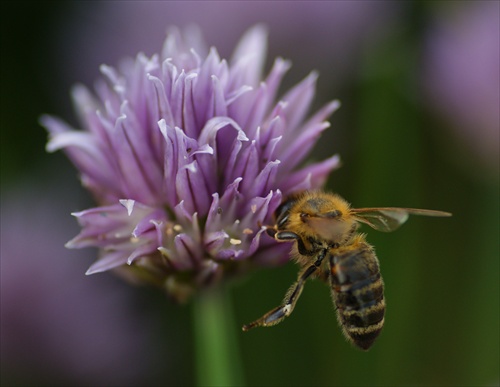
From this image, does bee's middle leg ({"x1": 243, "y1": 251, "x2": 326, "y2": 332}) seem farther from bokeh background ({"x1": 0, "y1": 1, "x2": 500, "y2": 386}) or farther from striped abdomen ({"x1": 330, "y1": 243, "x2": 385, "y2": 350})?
bokeh background ({"x1": 0, "y1": 1, "x2": 500, "y2": 386})

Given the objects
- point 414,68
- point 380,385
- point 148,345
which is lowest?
point 380,385

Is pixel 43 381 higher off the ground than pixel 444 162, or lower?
lower

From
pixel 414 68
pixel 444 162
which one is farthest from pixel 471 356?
pixel 414 68

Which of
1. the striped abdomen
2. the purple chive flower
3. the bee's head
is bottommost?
the striped abdomen

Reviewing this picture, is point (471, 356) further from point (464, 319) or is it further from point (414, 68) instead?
point (414, 68)

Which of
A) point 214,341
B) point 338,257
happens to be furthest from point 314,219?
point 214,341

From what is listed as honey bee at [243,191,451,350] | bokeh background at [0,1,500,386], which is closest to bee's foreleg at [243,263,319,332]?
honey bee at [243,191,451,350]

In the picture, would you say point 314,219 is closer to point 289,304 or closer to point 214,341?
point 289,304
